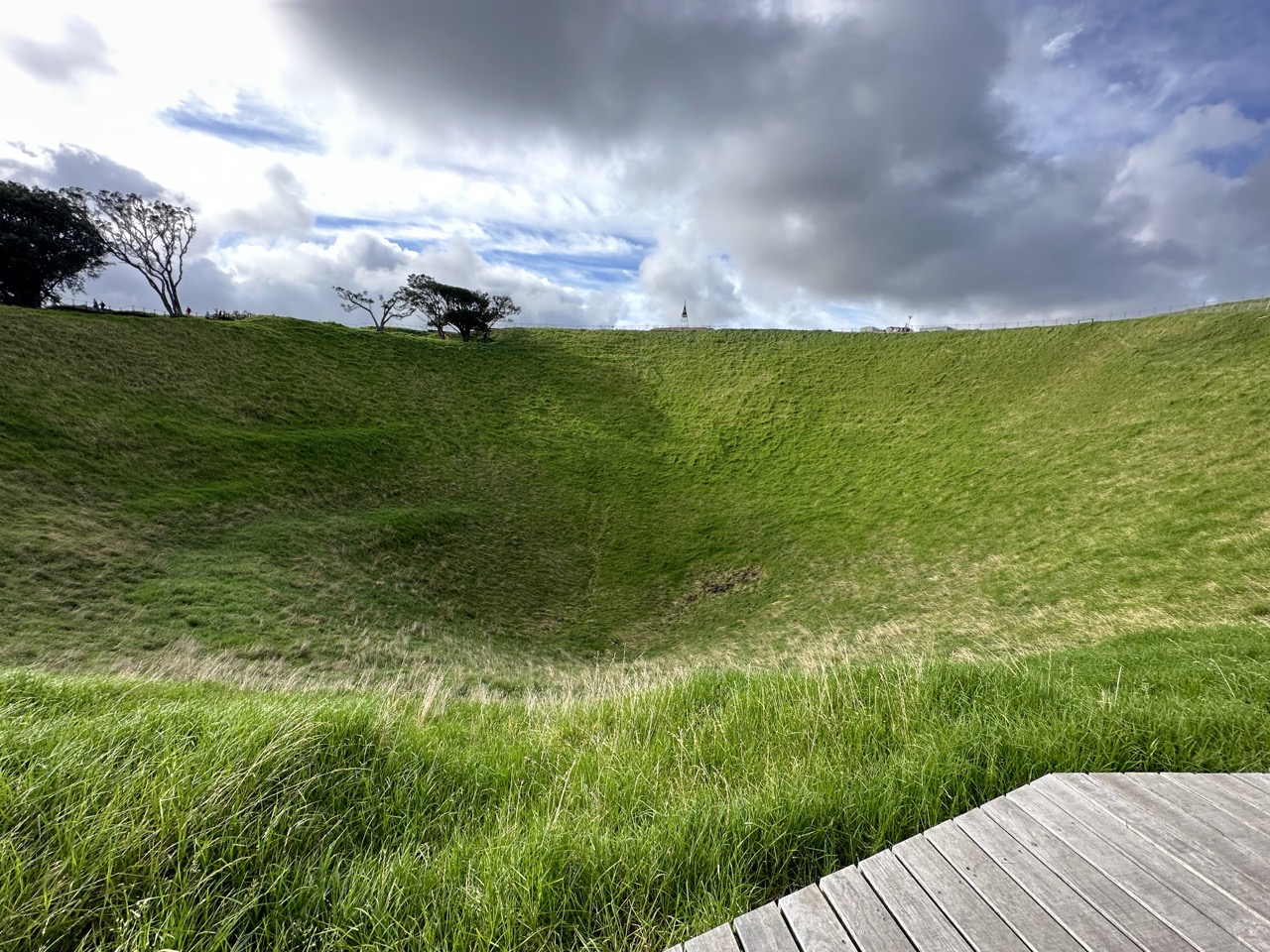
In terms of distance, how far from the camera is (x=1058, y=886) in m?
2.71

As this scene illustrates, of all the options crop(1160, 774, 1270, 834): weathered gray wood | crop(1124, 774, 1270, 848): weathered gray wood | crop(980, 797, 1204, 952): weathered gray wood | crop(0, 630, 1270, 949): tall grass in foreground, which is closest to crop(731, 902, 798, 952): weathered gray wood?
crop(0, 630, 1270, 949): tall grass in foreground

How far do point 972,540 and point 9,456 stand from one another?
3751 centimetres

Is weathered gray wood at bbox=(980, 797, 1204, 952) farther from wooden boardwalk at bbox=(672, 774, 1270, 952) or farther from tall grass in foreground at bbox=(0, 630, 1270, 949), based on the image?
tall grass in foreground at bbox=(0, 630, 1270, 949)

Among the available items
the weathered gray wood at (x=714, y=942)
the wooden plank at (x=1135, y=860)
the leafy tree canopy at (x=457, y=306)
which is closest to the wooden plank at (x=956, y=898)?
the wooden plank at (x=1135, y=860)

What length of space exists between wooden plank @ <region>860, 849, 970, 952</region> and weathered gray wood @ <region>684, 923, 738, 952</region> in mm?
836

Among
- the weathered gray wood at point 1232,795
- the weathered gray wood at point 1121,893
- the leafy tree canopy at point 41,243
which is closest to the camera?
the weathered gray wood at point 1121,893

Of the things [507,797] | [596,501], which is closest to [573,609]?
[596,501]

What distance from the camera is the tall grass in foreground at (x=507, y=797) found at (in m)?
2.79

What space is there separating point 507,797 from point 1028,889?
11.2 ft

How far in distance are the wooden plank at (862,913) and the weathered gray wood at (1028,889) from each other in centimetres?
56

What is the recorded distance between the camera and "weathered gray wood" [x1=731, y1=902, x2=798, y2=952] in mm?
2465

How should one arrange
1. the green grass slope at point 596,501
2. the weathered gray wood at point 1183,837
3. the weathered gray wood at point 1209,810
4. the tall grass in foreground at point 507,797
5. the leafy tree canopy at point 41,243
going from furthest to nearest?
the leafy tree canopy at point 41,243, the green grass slope at point 596,501, the weathered gray wood at point 1209,810, the tall grass in foreground at point 507,797, the weathered gray wood at point 1183,837

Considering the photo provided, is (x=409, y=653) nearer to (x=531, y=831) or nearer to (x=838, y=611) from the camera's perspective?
(x=531, y=831)

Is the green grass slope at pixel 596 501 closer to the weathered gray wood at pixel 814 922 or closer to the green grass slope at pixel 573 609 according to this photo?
the green grass slope at pixel 573 609
